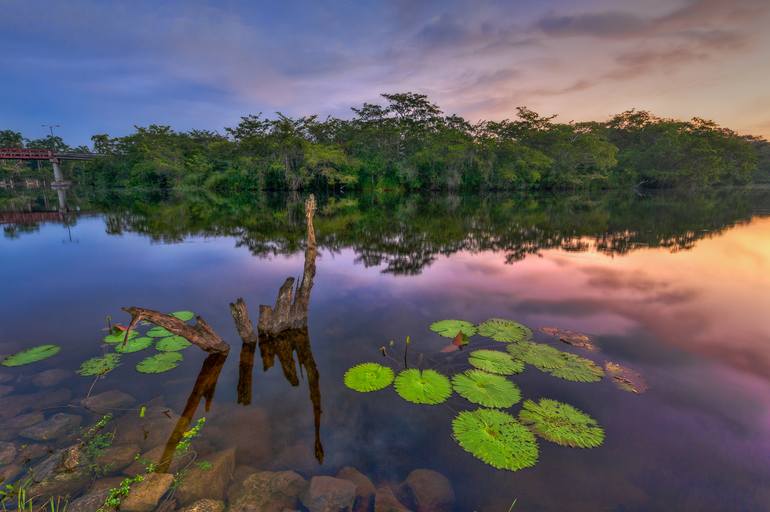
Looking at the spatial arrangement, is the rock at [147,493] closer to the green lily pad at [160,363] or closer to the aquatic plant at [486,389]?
the green lily pad at [160,363]

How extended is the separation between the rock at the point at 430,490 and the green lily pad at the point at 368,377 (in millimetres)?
1947

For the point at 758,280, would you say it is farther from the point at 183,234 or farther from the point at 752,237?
the point at 183,234

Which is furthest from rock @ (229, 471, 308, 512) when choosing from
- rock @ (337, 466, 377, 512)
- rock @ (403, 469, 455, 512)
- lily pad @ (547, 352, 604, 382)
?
lily pad @ (547, 352, 604, 382)

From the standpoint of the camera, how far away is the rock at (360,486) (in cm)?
385

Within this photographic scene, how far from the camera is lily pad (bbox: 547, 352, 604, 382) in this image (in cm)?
628

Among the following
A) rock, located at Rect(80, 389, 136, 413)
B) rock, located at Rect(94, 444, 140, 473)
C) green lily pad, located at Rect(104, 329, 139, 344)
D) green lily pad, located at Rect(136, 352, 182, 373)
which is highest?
green lily pad, located at Rect(104, 329, 139, 344)

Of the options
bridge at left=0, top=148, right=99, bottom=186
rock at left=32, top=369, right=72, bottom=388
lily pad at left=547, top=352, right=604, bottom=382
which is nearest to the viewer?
rock at left=32, top=369, right=72, bottom=388

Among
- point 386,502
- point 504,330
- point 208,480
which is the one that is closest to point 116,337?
point 208,480

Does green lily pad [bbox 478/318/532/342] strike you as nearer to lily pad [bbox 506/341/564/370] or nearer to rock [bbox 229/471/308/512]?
lily pad [bbox 506/341/564/370]

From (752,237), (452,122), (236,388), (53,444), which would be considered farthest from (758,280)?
(452,122)

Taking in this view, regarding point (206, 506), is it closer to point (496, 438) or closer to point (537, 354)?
point (496, 438)

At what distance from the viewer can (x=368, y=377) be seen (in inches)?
251

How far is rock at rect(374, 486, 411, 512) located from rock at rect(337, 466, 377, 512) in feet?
0.32

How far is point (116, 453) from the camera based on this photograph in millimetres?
4484
